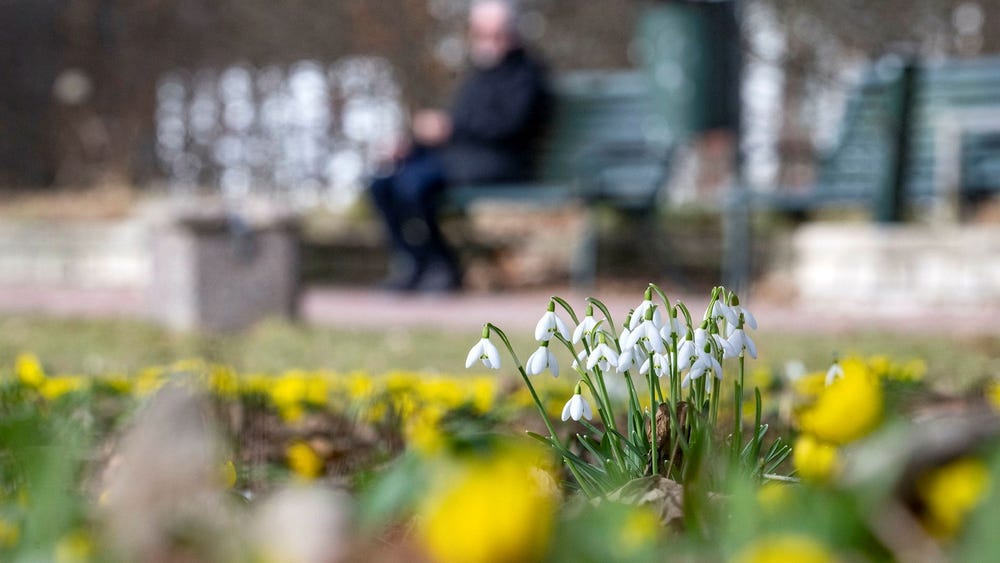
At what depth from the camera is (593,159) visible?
796cm

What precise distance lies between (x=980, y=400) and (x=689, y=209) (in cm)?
623

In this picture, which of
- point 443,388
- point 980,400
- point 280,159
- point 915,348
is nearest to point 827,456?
point 443,388

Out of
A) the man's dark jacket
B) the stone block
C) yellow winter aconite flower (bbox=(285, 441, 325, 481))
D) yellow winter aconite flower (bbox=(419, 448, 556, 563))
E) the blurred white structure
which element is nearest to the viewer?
yellow winter aconite flower (bbox=(419, 448, 556, 563))

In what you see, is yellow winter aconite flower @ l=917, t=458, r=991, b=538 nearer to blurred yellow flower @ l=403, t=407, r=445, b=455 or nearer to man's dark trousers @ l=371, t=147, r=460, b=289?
blurred yellow flower @ l=403, t=407, r=445, b=455

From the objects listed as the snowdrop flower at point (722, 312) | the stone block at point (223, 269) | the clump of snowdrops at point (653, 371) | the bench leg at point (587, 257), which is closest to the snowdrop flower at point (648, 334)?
the clump of snowdrops at point (653, 371)

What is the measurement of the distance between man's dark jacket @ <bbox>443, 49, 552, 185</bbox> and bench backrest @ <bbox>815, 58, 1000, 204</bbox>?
190 cm

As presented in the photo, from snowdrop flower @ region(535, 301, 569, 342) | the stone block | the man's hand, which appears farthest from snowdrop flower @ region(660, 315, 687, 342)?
the man's hand

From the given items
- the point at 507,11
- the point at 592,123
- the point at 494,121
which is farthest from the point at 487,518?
the point at 592,123

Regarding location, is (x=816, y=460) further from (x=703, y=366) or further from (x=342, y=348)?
(x=342, y=348)

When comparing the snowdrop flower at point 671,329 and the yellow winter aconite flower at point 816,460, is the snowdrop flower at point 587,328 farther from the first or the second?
the yellow winter aconite flower at point 816,460

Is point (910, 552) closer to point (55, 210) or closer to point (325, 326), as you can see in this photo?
point (325, 326)

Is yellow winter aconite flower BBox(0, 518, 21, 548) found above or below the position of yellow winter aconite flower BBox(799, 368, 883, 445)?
below

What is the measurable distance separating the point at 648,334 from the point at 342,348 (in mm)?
3796

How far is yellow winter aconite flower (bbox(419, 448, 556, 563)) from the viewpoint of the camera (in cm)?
66
